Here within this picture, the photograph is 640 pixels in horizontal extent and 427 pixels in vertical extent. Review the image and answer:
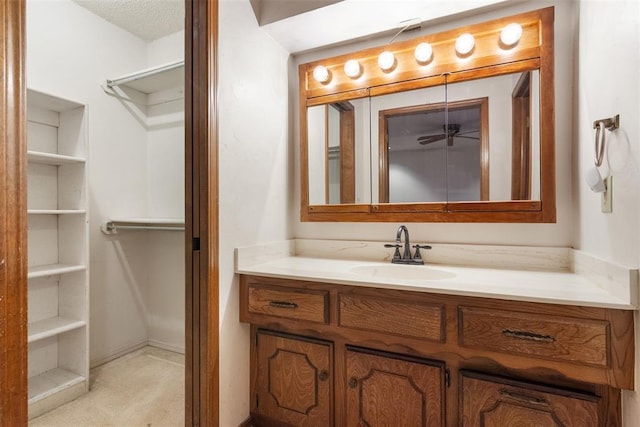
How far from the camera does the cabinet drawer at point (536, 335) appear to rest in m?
0.94

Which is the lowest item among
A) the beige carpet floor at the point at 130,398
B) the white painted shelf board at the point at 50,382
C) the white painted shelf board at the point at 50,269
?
the beige carpet floor at the point at 130,398

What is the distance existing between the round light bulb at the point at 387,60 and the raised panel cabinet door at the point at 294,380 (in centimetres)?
Result: 146

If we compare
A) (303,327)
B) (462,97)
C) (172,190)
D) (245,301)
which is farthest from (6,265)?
(462,97)

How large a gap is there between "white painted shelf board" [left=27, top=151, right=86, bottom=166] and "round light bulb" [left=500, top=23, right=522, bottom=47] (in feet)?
7.60

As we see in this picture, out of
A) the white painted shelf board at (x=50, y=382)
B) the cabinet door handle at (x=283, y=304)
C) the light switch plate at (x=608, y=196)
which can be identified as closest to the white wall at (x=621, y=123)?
the light switch plate at (x=608, y=196)

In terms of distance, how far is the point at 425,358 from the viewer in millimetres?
1192

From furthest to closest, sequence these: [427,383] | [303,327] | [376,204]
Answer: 1. [376,204]
2. [303,327]
3. [427,383]

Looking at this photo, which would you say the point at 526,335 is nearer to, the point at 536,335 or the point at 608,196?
the point at 536,335

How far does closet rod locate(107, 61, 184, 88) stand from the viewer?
2.10m

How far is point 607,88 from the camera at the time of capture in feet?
3.50

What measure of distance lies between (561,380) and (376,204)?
3.51 feet

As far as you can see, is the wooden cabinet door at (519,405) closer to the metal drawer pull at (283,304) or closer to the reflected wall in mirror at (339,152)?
the metal drawer pull at (283,304)

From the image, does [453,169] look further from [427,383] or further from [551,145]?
[427,383]

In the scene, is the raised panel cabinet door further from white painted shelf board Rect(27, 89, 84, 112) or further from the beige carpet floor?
white painted shelf board Rect(27, 89, 84, 112)
